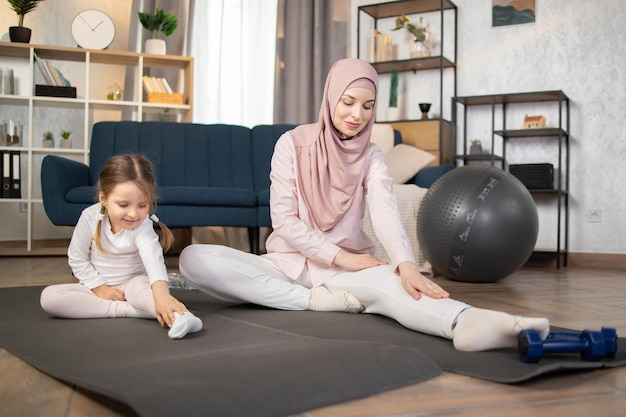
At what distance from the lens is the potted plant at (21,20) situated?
457 cm

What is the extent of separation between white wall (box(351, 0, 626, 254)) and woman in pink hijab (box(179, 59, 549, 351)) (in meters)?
3.02

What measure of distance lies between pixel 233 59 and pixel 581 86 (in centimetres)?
262

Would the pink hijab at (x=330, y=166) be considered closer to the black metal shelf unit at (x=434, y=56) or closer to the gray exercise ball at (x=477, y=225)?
the gray exercise ball at (x=477, y=225)

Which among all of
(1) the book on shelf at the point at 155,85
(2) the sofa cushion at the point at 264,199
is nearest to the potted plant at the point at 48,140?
(1) the book on shelf at the point at 155,85

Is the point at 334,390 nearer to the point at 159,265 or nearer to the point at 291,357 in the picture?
the point at 291,357

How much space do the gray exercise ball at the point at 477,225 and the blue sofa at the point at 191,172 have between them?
762mm

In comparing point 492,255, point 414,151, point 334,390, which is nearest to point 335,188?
point 334,390

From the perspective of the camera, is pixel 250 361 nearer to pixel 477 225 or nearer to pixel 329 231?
pixel 329 231

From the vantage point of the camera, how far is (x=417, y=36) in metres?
4.90

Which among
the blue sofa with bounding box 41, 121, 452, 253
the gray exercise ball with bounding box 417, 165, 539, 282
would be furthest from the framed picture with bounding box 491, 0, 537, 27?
the gray exercise ball with bounding box 417, 165, 539, 282

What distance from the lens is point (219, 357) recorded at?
126 centimetres

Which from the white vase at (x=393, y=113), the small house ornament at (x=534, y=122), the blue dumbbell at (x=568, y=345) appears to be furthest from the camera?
the white vase at (x=393, y=113)

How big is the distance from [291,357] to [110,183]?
77cm

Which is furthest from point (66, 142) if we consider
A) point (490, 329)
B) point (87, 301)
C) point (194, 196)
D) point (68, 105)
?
point (490, 329)
